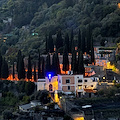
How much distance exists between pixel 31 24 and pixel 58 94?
45.6 m

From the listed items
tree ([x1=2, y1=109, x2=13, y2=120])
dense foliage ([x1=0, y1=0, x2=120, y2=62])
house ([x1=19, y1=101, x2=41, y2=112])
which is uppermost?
dense foliage ([x1=0, y1=0, x2=120, y2=62])

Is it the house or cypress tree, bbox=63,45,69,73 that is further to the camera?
cypress tree, bbox=63,45,69,73

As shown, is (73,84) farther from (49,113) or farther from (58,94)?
(49,113)

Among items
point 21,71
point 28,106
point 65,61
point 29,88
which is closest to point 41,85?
point 29,88

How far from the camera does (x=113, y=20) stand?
72.8 metres

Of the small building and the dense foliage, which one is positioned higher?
the dense foliage

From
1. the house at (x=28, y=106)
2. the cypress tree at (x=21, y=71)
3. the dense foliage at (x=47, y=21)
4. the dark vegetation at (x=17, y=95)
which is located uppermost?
the dense foliage at (x=47, y=21)

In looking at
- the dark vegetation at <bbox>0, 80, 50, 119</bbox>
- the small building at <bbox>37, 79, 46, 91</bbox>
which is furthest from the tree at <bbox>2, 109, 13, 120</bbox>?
the small building at <bbox>37, 79, 46, 91</bbox>

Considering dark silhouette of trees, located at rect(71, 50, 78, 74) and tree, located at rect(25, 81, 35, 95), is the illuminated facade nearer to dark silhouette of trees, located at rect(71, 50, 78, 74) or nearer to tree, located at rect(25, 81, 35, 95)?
dark silhouette of trees, located at rect(71, 50, 78, 74)

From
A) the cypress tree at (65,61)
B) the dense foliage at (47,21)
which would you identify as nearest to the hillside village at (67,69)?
the cypress tree at (65,61)

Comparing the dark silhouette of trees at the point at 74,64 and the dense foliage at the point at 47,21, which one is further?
the dense foliage at the point at 47,21

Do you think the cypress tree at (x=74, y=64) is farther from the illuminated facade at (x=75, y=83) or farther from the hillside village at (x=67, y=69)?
the illuminated facade at (x=75, y=83)

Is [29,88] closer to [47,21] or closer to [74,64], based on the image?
[74,64]

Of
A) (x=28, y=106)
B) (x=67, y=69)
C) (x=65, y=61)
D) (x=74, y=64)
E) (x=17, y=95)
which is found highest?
(x=65, y=61)
